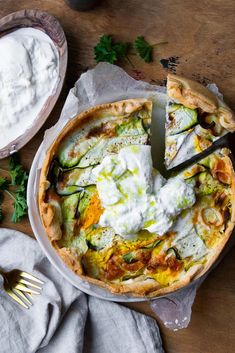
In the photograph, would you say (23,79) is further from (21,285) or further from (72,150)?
(21,285)

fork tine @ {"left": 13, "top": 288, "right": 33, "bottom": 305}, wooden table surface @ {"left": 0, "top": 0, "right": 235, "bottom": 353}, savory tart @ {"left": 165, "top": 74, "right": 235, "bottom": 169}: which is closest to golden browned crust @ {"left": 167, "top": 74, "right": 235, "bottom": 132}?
savory tart @ {"left": 165, "top": 74, "right": 235, "bottom": 169}

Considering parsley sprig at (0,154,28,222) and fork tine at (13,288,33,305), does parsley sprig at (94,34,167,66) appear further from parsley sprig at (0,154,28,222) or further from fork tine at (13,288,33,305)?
fork tine at (13,288,33,305)

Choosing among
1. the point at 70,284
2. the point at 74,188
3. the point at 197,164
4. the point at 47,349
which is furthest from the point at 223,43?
the point at 47,349

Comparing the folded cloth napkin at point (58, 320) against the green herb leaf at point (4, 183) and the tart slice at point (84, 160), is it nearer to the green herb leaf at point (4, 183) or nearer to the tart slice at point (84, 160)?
the green herb leaf at point (4, 183)

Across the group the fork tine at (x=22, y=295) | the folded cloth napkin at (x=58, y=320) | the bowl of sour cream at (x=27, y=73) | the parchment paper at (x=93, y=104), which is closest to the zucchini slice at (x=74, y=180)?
the parchment paper at (x=93, y=104)

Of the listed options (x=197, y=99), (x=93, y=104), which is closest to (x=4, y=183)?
(x=93, y=104)

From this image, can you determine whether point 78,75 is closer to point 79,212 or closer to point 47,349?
point 79,212
